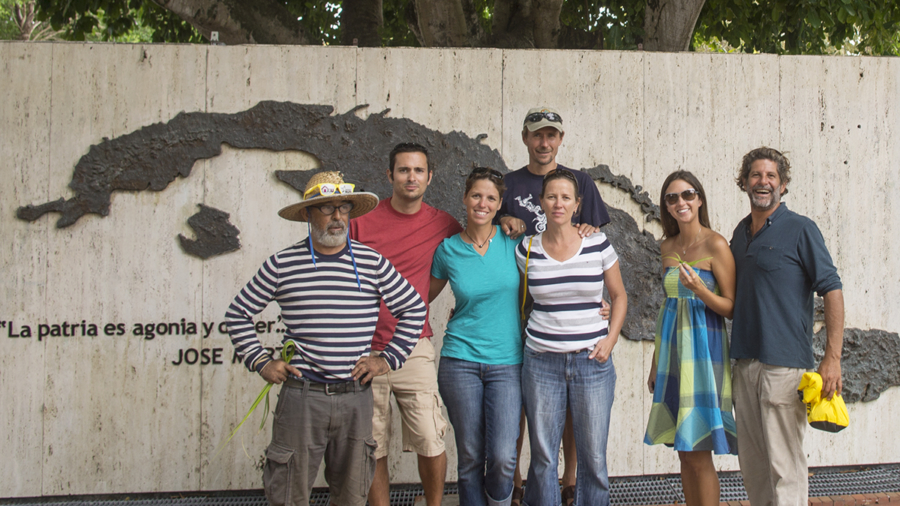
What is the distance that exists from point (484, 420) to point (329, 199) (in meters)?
1.31

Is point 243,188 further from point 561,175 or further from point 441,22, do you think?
point 441,22

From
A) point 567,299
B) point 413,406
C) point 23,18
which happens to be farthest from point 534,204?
point 23,18

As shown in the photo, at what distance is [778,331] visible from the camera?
274cm

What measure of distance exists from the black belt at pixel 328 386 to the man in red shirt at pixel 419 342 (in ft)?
1.27

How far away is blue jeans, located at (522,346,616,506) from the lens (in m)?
2.86

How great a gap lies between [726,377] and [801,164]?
80.4 inches

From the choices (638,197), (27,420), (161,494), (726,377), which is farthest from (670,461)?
(27,420)

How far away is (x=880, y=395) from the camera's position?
4215 mm

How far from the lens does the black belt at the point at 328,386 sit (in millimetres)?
2635

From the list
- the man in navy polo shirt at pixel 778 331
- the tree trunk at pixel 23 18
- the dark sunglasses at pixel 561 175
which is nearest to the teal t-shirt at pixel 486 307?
the dark sunglasses at pixel 561 175

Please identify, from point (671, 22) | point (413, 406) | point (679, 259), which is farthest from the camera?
point (671, 22)

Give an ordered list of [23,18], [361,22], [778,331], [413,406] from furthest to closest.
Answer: [23,18]
[361,22]
[413,406]
[778,331]

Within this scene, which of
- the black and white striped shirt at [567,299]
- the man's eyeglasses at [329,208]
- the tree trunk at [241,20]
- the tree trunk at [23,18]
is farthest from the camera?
the tree trunk at [23,18]

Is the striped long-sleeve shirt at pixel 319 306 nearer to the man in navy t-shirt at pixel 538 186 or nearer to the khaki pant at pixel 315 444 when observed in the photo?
the khaki pant at pixel 315 444
